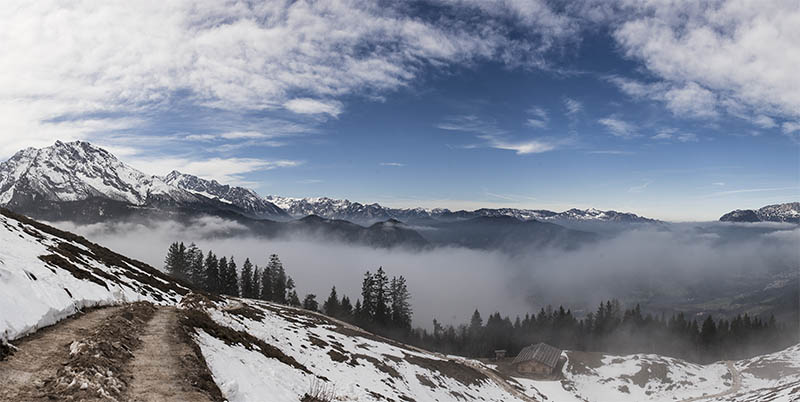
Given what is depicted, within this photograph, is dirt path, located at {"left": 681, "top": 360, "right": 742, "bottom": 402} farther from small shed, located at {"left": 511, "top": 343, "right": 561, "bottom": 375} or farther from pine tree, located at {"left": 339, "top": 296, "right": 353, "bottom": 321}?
pine tree, located at {"left": 339, "top": 296, "right": 353, "bottom": 321}

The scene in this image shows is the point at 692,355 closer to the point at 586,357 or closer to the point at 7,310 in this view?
the point at 586,357

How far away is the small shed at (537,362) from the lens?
76.1m

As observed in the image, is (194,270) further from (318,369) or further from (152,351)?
(152,351)

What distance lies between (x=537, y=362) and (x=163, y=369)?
257ft

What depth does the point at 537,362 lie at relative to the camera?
76125mm

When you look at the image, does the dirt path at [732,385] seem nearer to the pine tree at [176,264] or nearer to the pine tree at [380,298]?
the pine tree at [380,298]

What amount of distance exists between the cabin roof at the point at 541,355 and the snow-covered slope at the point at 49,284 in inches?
2665

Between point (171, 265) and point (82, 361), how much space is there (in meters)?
87.0

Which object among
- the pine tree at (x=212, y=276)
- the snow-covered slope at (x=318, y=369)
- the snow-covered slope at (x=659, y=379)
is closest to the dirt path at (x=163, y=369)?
the snow-covered slope at (x=318, y=369)

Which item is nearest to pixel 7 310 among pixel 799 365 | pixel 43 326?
pixel 43 326

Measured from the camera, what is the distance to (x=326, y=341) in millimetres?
39125

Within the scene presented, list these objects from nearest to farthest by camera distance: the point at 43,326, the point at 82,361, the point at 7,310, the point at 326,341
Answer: the point at 82,361, the point at 7,310, the point at 43,326, the point at 326,341

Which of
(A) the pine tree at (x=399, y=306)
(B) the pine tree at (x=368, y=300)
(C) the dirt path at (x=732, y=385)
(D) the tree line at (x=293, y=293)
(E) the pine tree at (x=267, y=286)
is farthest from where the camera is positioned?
(A) the pine tree at (x=399, y=306)

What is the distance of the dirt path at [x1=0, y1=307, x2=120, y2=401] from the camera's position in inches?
361
